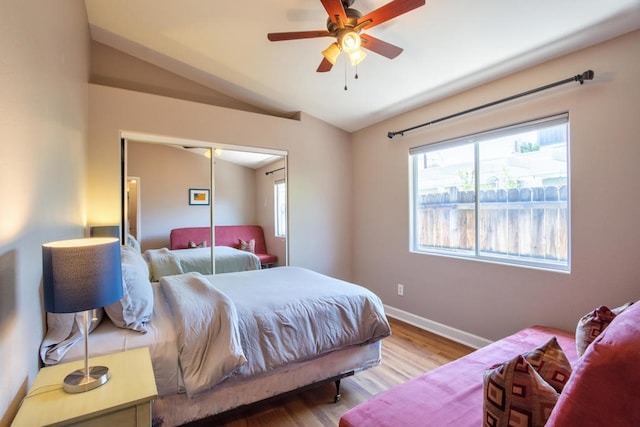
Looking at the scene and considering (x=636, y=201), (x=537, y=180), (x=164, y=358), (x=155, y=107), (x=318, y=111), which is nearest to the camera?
(x=164, y=358)

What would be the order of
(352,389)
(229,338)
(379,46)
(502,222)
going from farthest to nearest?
(502,222) < (352,389) < (379,46) < (229,338)

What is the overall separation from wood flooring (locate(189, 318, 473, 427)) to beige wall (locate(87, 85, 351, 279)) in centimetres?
162

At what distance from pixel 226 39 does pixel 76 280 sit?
2490mm

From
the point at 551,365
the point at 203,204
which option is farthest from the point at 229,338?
the point at 203,204

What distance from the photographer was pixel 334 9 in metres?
1.71

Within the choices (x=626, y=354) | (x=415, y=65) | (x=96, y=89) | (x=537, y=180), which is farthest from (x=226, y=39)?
(x=626, y=354)

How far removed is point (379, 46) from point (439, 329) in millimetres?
2808

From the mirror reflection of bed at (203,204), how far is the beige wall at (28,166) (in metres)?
1.35

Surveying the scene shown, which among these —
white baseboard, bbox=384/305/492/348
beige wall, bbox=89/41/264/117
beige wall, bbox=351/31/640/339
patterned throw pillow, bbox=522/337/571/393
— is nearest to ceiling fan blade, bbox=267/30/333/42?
beige wall, bbox=351/31/640/339

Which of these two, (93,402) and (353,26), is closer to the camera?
(93,402)

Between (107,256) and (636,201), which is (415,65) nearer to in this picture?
(636,201)

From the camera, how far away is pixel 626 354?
649 mm

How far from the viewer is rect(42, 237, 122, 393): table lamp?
1.01m

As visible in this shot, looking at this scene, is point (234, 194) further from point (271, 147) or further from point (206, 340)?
point (206, 340)
